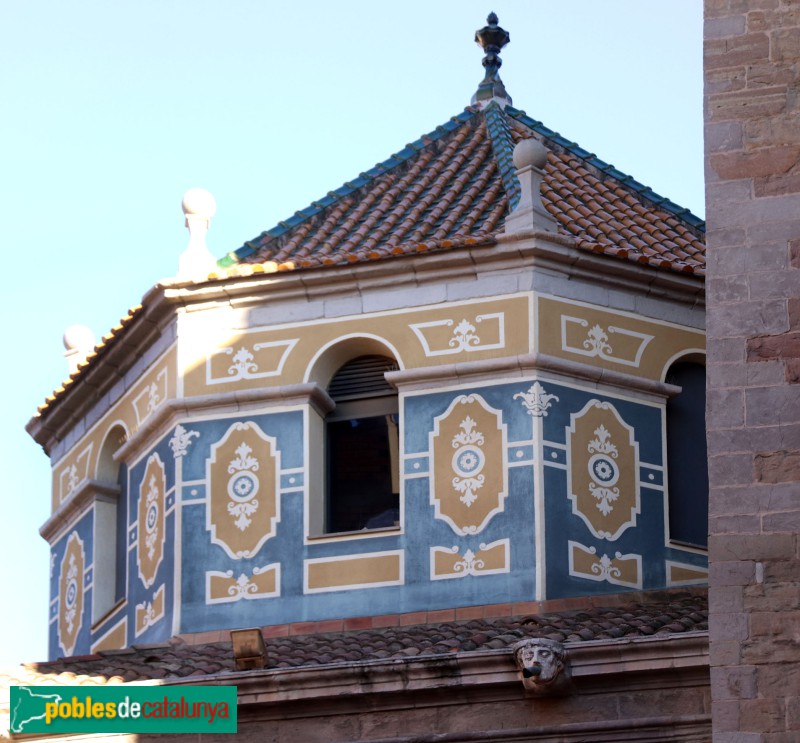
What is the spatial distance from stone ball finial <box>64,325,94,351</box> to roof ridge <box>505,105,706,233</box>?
4.97 meters

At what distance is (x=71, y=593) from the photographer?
87.4 ft

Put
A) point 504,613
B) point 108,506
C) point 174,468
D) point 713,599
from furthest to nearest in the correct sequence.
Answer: point 108,506
point 174,468
point 504,613
point 713,599

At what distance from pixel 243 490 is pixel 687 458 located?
4079 mm

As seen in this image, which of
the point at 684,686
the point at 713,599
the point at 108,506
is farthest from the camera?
the point at 108,506

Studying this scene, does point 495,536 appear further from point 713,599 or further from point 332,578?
point 713,599

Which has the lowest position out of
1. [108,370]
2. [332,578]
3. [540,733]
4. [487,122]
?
[540,733]

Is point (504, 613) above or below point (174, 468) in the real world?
below

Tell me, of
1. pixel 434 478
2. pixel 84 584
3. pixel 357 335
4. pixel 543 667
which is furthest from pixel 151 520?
pixel 543 667

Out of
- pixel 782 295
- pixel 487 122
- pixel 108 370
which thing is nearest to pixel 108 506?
pixel 108 370

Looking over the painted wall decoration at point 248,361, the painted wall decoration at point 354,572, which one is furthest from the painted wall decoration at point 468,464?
the painted wall decoration at point 248,361

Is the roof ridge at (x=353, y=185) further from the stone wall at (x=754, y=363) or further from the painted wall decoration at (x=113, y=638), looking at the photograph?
the stone wall at (x=754, y=363)

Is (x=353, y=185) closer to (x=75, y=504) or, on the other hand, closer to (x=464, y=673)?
(x=75, y=504)

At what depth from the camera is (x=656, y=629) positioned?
21.0m

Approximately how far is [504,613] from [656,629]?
2.21 metres
